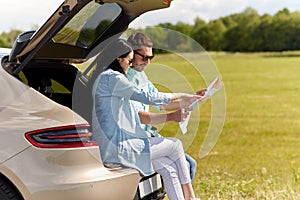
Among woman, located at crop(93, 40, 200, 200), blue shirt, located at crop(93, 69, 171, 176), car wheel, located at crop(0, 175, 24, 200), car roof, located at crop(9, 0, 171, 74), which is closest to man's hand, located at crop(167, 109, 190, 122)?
woman, located at crop(93, 40, 200, 200)

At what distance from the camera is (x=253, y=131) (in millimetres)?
20109

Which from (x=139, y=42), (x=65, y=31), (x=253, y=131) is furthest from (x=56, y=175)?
(x=253, y=131)

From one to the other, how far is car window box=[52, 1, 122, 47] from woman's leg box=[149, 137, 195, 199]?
3.04ft

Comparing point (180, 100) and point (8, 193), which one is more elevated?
point (180, 100)

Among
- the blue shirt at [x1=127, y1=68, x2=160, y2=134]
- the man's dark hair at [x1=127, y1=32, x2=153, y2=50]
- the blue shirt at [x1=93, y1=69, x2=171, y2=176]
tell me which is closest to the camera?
the blue shirt at [x1=93, y1=69, x2=171, y2=176]

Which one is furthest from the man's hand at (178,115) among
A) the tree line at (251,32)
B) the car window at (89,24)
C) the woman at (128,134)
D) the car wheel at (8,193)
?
the tree line at (251,32)

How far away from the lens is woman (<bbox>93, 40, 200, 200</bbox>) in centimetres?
432

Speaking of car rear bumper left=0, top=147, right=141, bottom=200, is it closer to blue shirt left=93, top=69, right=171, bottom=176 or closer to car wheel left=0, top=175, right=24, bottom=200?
car wheel left=0, top=175, right=24, bottom=200

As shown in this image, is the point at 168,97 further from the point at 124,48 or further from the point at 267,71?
the point at 267,71

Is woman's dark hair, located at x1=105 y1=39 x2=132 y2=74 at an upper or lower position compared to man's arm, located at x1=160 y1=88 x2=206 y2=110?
upper

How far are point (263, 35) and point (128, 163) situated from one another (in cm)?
4620

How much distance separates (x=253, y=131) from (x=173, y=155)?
15777 millimetres

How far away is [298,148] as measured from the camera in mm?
16062

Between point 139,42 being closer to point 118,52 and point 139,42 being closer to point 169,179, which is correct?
point 118,52
